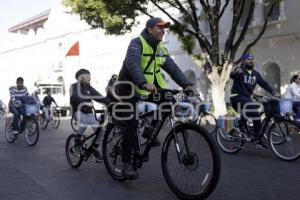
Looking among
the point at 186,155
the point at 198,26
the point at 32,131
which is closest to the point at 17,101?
the point at 32,131

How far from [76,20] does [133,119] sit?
3611cm

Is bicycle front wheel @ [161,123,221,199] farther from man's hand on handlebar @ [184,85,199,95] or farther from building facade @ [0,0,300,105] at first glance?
building facade @ [0,0,300,105]

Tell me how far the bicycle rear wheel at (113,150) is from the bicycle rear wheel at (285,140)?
306cm

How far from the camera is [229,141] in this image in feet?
31.6

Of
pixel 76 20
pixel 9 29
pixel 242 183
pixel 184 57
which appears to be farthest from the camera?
pixel 9 29

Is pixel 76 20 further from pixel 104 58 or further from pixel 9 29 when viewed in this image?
pixel 9 29

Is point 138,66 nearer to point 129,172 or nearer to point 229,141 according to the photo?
point 129,172

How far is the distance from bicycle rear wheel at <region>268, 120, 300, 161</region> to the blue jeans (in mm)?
6656

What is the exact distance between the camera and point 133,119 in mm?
6145

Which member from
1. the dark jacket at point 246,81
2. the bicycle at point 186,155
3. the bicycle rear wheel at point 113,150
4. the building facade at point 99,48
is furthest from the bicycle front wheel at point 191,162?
the building facade at point 99,48

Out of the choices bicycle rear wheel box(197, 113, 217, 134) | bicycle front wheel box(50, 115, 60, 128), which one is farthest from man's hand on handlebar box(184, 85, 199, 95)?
bicycle front wheel box(50, 115, 60, 128)

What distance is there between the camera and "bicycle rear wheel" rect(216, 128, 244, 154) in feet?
30.8

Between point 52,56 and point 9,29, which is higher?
point 9,29

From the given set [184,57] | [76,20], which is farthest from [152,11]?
[76,20]
